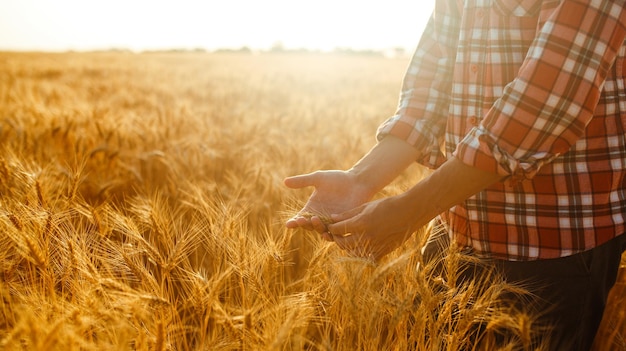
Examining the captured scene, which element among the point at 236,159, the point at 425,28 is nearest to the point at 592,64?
the point at 425,28

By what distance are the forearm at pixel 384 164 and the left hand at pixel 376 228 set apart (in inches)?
8.0

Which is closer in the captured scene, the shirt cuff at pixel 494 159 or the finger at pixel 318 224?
the shirt cuff at pixel 494 159

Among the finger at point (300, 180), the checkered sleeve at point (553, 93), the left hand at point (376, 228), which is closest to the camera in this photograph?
the checkered sleeve at point (553, 93)

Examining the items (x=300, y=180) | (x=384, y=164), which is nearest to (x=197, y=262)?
(x=300, y=180)

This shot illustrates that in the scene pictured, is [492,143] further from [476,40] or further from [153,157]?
[153,157]

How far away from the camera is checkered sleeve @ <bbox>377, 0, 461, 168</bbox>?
1.13 metres

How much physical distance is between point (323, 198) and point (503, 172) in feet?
1.47

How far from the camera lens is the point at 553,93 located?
2.55 feet

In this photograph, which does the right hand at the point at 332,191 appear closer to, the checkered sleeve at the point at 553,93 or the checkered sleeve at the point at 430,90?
the checkered sleeve at the point at 430,90

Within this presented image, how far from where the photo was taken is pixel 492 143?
0.80 m

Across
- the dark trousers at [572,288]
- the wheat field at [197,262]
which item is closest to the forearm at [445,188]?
the wheat field at [197,262]

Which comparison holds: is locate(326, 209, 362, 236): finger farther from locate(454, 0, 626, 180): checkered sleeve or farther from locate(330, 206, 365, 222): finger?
locate(454, 0, 626, 180): checkered sleeve

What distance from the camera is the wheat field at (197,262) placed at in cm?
82

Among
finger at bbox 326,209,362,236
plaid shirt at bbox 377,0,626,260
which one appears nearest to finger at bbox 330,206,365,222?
finger at bbox 326,209,362,236
